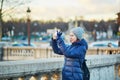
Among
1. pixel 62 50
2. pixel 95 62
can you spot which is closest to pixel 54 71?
pixel 62 50

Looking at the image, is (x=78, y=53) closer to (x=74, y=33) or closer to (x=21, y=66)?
(x=74, y=33)

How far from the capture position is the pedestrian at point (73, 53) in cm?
750

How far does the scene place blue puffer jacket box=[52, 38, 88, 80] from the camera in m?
7.48

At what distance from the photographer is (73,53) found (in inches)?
296

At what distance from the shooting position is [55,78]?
8.75 meters

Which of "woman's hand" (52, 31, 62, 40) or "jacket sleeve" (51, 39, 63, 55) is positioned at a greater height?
"woman's hand" (52, 31, 62, 40)

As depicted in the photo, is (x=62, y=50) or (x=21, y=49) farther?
(x=21, y=49)

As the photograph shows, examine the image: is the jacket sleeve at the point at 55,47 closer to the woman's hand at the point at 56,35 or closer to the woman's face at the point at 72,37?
the woman's hand at the point at 56,35

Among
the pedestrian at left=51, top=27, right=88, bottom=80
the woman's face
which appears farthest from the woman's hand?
the woman's face

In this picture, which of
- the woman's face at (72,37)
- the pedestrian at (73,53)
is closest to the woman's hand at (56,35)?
the pedestrian at (73,53)

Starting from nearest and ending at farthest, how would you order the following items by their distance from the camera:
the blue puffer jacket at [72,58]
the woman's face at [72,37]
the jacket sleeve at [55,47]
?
the blue puffer jacket at [72,58], the woman's face at [72,37], the jacket sleeve at [55,47]

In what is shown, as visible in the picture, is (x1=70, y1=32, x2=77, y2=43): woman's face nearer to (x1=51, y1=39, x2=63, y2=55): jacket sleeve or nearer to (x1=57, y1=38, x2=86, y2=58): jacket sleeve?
(x1=57, y1=38, x2=86, y2=58): jacket sleeve

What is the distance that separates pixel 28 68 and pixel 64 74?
62 centimetres

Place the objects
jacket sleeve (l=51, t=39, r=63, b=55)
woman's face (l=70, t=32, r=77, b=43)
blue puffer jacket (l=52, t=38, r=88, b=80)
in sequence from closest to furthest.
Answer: blue puffer jacket (l=52, t=38, r=88, b=80) < woman's face (l=70, t=32, r=77, b=43) < jacket sleeve (l=51, t=39, r=63, b=55)
